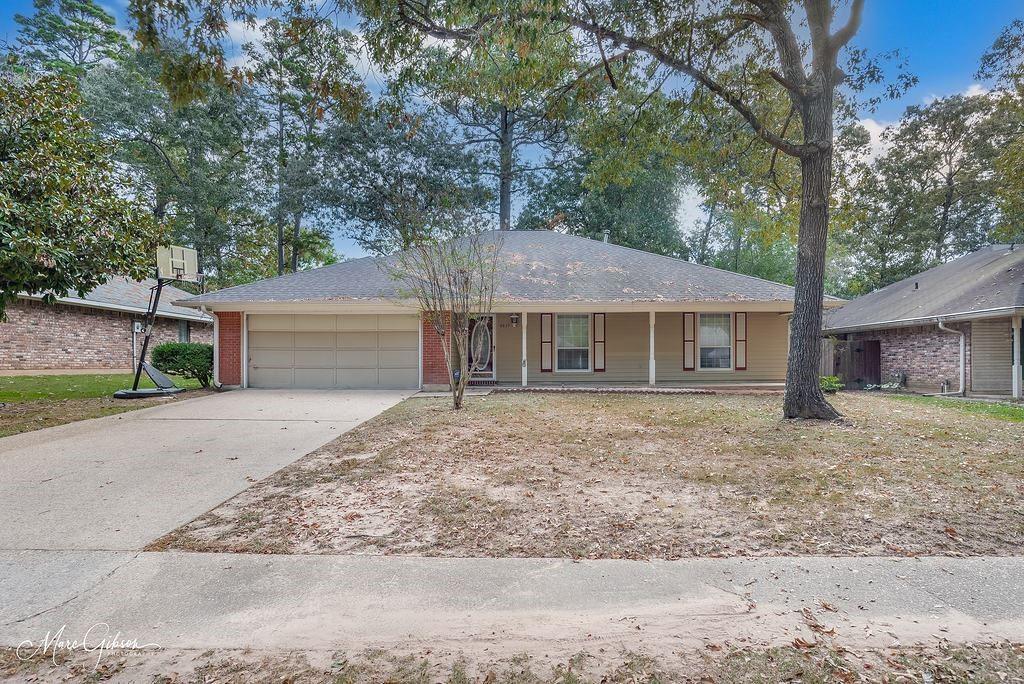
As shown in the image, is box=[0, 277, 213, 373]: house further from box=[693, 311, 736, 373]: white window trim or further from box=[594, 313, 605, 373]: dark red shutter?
box=[693, 311, 736, 373]: white window trim

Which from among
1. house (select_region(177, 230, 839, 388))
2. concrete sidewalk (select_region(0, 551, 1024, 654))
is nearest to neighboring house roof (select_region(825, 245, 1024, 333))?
house (select_region(177, 230, 839, 388))

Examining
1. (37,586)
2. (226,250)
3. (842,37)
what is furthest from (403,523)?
(226,250)

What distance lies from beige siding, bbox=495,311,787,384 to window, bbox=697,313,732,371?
256mm

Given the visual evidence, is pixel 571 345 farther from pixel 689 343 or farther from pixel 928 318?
pixel 928 318

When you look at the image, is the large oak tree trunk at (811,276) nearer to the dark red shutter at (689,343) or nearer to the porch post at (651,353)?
the porch post at (651,353)

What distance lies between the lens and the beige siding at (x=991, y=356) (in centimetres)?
1266

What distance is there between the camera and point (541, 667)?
210 centimetres

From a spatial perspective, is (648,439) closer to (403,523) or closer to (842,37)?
(403,523)

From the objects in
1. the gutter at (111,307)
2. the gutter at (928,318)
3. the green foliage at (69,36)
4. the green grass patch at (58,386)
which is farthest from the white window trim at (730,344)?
the green foliage at (69,36)

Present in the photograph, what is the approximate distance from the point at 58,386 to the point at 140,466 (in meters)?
10.4

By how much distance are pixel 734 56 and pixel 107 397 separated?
49.8 ft

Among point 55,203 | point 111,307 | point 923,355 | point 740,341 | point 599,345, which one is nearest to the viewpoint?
point 55,203
